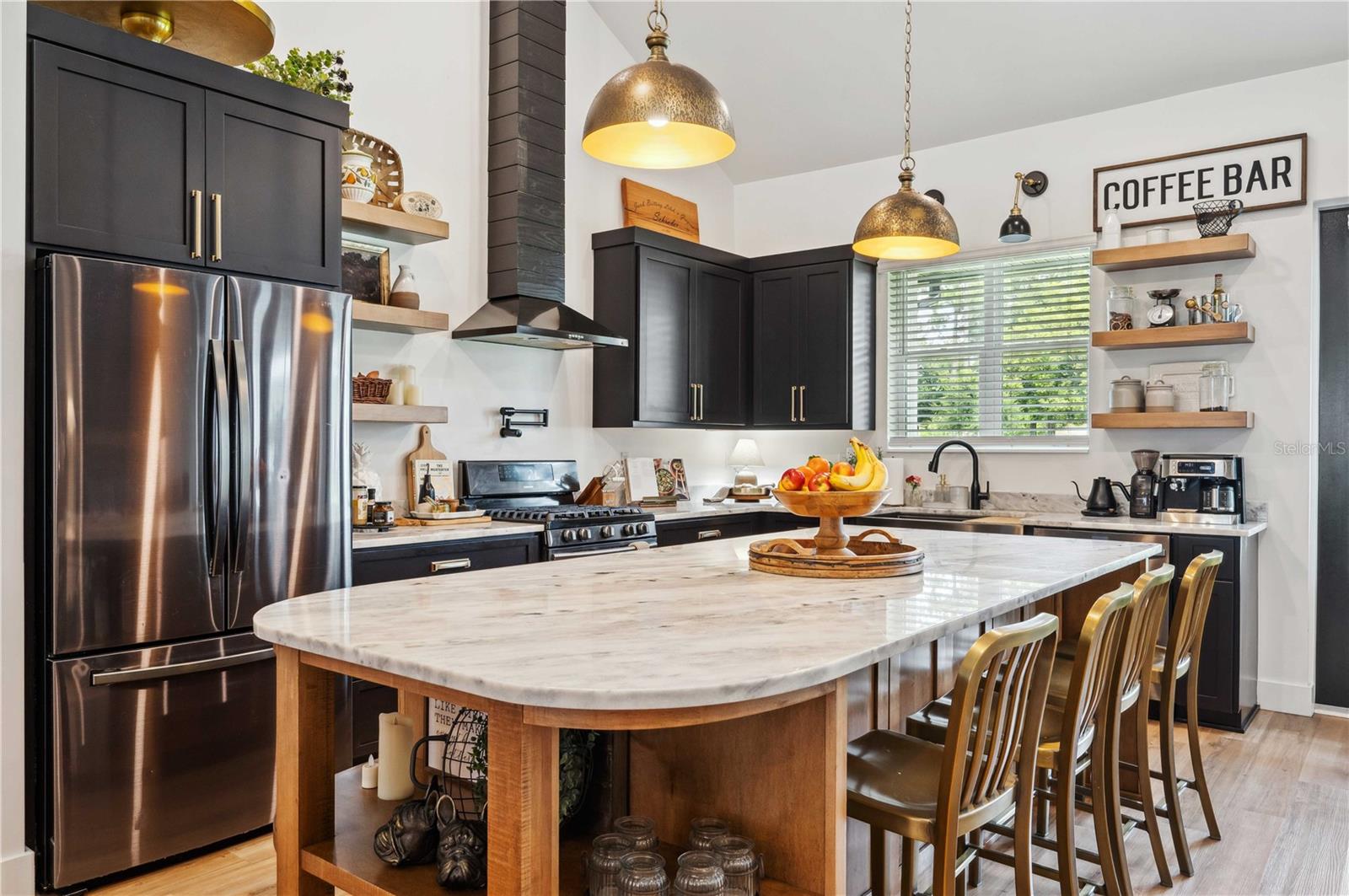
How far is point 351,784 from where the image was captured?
78.7 inches

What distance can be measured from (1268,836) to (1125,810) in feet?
1.35

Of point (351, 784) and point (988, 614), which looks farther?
point (351, 784)

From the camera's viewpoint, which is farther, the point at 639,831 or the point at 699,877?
the point at 639,831

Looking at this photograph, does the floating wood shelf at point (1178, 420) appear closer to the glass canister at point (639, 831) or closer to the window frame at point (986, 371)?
the window frame at point (986, 371)

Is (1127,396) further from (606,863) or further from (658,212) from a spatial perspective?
(606,863)

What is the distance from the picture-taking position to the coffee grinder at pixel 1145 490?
14.5ft

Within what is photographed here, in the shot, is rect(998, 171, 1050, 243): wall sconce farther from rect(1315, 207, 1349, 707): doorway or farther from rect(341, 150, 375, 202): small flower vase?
rect(341, 150, 375, 202): small flower vase

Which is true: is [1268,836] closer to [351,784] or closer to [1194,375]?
[1194,375]

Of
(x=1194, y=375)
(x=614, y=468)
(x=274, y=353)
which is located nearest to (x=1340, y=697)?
(x=1194, y=375)

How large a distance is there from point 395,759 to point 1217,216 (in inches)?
170

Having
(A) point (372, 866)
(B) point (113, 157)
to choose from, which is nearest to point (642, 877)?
(A) point (372, 866)

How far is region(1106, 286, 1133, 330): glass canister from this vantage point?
4.60m

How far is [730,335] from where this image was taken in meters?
5.71

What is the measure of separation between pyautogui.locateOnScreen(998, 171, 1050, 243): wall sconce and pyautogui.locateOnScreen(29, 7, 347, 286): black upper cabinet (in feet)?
11.2
